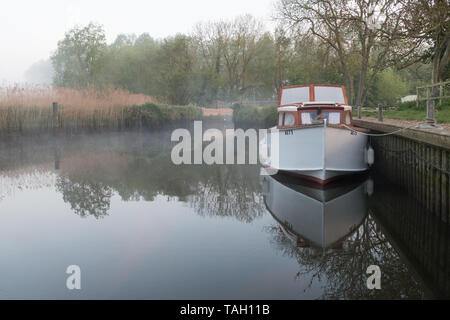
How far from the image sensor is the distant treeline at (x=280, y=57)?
759 inches

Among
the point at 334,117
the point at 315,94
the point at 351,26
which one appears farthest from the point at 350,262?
the point at 351,26

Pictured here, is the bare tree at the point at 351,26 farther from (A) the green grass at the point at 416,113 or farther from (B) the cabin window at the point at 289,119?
(B) the cabin window at the point at 289,119

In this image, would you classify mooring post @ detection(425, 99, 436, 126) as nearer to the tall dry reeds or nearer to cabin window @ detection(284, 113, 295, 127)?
cabin window @ detection(284, 113, 295, 127)

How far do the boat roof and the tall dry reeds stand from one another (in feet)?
41.6

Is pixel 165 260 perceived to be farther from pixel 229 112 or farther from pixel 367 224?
pixel 229 112

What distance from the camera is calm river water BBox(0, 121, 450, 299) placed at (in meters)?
4.54

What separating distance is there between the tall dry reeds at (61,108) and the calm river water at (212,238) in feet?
27.6
